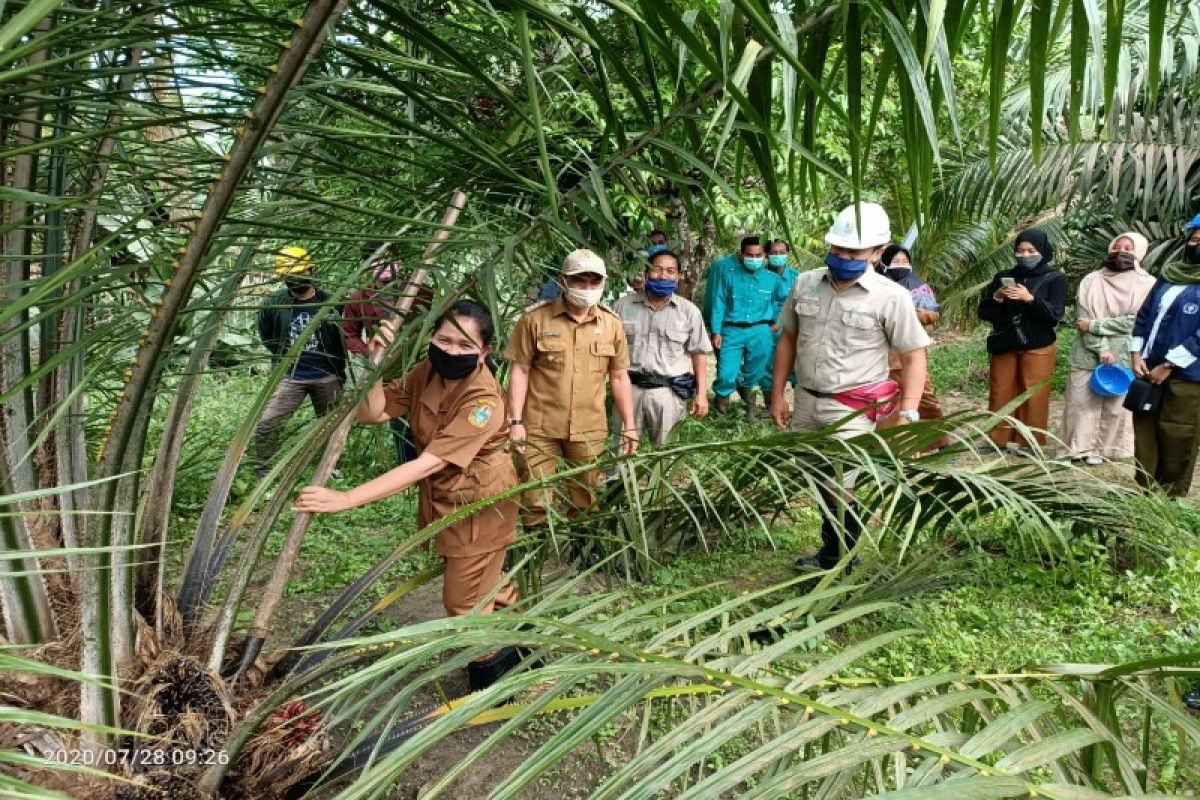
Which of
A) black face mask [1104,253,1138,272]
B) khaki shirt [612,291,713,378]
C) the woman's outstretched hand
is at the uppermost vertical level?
black face mask [1104,253,1138,272]

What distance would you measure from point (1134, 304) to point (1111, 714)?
4.38 metres

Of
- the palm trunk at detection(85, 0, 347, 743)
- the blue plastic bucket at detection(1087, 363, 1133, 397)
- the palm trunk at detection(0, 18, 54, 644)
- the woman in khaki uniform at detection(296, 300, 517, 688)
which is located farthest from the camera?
the blue plastic bucket at detection(1087, 363, 1133, 397)

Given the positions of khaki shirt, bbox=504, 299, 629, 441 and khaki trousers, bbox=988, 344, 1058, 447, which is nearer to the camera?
khaki shirt, bbox=504, 299, 629, 441

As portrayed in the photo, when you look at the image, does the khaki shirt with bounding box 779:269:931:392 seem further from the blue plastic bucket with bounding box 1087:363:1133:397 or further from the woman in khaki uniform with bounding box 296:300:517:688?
the blue plastic bucket with bounding box 1087:363:1133:397

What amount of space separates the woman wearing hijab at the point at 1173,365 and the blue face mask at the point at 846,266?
6.11ft

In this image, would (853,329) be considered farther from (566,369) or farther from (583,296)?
(566,369)

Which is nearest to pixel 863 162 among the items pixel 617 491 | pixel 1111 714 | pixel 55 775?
pixel 1111 714

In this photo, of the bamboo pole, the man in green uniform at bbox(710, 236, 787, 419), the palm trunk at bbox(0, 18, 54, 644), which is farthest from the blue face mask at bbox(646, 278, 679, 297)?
the palm trunk at bbox(0, 18, 54, 644)

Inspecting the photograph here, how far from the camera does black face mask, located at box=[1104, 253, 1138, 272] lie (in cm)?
466

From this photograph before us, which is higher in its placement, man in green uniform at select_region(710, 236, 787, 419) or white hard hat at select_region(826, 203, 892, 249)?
white hard hat at select_region(826, 203, 892, 249)

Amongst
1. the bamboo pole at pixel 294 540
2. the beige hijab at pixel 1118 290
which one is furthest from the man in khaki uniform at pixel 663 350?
the beige hijab at pixel 1118 290

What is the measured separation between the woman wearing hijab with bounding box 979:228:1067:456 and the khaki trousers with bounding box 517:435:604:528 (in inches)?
106

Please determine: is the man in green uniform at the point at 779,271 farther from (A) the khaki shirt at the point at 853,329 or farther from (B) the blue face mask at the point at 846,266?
(B) the blue face mask at the point at 846,266

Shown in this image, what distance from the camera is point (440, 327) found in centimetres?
228
